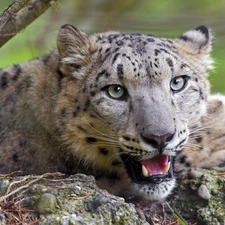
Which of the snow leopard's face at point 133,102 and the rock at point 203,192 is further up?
the snow leopard's face at point 133,102

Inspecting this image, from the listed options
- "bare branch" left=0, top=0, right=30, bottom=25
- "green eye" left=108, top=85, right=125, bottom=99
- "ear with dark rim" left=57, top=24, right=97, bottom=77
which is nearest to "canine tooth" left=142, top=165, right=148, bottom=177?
"green eye" left=108, top=85, right=125, bottom=99

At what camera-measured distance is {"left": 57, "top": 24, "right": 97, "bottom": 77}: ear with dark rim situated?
6.11 meters

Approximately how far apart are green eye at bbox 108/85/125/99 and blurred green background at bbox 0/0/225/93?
1114mm

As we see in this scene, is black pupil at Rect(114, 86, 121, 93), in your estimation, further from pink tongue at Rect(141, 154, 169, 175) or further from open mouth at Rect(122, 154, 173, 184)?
pink tongue at Rect(141, 154, 169, 175)

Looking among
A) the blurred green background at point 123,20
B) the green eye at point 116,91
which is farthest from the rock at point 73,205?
the blurred green background at point 123,20

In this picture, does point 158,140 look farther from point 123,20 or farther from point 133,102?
point 123,20

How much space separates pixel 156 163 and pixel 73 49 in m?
1.35

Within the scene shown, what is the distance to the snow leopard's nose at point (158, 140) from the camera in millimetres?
5188

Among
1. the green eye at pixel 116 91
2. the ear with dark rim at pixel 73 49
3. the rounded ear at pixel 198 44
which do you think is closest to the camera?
the green eye at pixel 116 91

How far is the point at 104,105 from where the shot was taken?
5789 millimetres

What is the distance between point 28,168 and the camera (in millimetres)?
6031

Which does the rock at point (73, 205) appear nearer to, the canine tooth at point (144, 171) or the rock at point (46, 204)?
the rock at point (46, 204)

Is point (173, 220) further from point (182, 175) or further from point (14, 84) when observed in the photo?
point (14, 84)

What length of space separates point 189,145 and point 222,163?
37 cm
